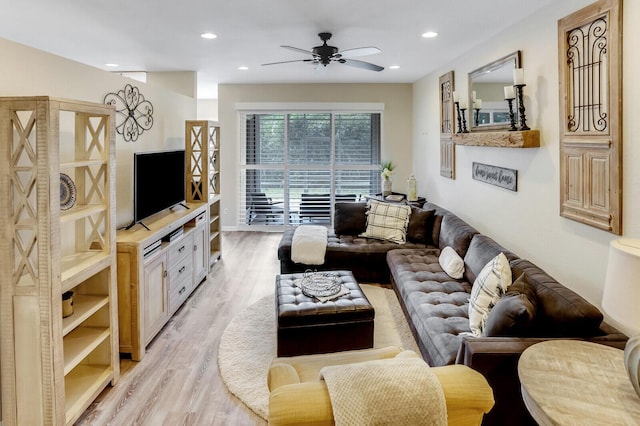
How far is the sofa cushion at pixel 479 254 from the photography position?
333 cm

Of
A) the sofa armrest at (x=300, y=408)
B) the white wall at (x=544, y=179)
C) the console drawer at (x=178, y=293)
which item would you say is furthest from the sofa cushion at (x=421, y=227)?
the sofa armrest at (x=300, y=408)

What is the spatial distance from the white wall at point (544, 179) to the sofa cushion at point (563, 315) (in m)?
0.38

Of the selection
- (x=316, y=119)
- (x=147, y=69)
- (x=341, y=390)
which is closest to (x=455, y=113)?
(x=316, y=119)

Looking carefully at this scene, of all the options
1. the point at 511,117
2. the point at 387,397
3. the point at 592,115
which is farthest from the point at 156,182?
the point at 592,115

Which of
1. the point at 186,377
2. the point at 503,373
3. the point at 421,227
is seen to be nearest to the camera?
the point at 503,373

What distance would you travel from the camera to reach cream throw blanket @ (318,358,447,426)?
4.59 ft

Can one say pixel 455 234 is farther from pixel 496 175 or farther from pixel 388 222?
pixel 388 222

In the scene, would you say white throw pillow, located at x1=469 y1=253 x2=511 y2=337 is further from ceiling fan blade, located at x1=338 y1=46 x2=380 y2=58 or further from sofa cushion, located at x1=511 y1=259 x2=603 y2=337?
ceiling fan blade, located at x1=338 y1=46 x2=380 y2=58

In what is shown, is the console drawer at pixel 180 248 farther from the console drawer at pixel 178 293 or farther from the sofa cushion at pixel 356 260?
the sofa cushion at pixel 356 260

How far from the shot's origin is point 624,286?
1397 millimetres

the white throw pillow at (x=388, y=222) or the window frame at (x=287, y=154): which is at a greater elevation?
the window frame at (x=287, y=154)

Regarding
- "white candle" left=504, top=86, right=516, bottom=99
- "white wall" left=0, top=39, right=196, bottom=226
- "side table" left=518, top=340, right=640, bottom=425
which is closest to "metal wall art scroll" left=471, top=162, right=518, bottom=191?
"white candle" left=504, top=86, right=516, bottom=99

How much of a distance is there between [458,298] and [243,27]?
114 inches

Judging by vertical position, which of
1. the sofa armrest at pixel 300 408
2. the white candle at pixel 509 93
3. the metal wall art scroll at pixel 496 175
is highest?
the white candle at pixel 509 93
